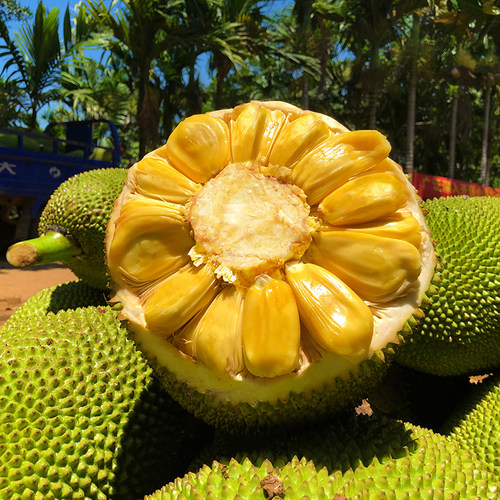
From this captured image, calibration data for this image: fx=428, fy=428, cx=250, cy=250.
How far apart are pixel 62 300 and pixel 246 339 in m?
1.34

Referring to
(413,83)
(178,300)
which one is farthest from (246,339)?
(413,83)

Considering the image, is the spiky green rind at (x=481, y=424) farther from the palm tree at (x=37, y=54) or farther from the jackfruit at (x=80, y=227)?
the palm tree at (x=37, y=54)

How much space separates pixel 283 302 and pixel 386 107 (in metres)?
20.0

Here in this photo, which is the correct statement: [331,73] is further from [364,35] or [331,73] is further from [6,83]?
[6,83]

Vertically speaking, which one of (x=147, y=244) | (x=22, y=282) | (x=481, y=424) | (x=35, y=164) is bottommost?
(x=22, y=282)

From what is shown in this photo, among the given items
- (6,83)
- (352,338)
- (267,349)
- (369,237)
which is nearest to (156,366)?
(267,349)

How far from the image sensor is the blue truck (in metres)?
5.70

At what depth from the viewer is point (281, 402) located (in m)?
0.80

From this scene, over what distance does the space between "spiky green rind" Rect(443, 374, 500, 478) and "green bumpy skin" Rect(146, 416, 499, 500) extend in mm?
246

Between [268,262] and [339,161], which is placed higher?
[339,161]

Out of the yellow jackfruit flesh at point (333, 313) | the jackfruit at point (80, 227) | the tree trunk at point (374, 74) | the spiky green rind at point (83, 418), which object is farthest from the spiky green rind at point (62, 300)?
the tree trunk at point (374, 74)

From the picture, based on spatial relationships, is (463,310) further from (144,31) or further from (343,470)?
(144,31)

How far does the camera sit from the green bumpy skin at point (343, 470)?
75 cm

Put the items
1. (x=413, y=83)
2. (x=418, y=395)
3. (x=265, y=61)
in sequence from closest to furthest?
(x=418, y=395)
(x=265, y=61)
(x=413, y=83)
